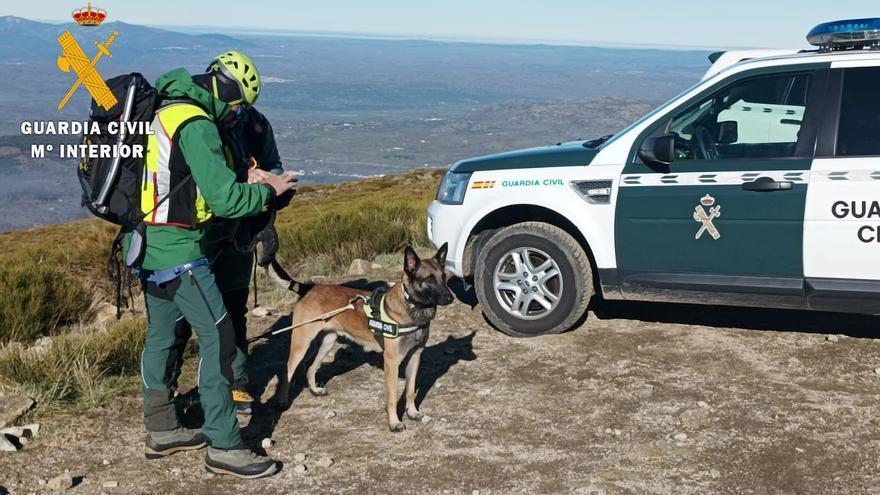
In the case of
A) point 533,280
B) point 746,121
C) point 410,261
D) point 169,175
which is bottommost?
point 533,280

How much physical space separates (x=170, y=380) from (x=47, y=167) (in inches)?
7010

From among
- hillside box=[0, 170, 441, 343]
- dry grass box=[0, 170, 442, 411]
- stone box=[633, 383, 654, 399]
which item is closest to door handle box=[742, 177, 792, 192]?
stone box=[633, 383, 654, 399]

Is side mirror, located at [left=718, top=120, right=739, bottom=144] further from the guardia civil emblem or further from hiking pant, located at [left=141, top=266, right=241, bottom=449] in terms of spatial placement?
hiking pant, located at [left=141, top=266, right=241, bottom=449]

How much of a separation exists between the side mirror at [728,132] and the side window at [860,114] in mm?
696

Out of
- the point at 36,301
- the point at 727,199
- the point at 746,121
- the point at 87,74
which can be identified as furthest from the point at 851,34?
the point at 36,301

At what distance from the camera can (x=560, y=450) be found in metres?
5.01

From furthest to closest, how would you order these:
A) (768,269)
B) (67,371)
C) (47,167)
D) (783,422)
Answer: (47,167) < (768,269) < (67,371) < (783,422)

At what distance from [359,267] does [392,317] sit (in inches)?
167

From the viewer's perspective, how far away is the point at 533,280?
23.0 feet

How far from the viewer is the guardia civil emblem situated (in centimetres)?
622

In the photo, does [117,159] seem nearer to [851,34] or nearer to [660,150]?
[660,150]

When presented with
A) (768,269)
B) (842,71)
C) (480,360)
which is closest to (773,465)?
(768,269)

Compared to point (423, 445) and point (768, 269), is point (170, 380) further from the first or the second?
point (768, 269)

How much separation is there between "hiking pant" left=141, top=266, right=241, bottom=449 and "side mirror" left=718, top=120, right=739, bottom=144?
3.68 meters
